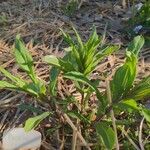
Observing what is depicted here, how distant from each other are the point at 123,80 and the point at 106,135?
0.71 feet

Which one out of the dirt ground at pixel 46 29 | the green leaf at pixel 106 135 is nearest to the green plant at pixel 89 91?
the green leaf at pixel 106 135

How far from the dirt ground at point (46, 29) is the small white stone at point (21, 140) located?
0.05 metres

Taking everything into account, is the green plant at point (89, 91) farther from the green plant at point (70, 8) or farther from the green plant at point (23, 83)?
the green plant at point (70, 8)

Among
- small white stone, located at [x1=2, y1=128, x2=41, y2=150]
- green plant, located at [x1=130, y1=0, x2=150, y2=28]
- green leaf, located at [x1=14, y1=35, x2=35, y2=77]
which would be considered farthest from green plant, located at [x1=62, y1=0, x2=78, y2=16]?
small white stone, located at [x1=2, y1=128, x2=41, y2=150]

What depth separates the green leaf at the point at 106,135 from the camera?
1.40 m

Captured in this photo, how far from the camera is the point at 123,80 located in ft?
4.99

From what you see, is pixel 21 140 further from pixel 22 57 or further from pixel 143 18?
pixel 143 18

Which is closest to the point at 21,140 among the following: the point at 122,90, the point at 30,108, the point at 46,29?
the point at 30,108

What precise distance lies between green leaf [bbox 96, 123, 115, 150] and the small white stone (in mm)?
229

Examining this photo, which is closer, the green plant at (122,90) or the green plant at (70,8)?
the green plant at (122,90)

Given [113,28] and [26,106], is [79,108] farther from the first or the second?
[113,28]

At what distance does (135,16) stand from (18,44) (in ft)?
2.95

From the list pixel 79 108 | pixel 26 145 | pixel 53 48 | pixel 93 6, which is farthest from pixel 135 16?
pixel 26 145

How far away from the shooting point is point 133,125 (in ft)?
5.34
